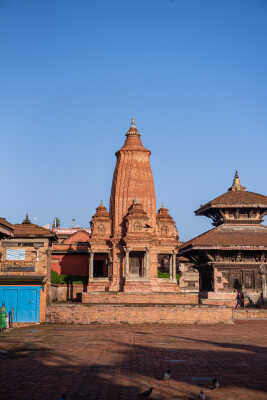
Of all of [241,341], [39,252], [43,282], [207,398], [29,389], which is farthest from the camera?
[39,252]

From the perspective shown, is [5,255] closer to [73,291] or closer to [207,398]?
[73,291]

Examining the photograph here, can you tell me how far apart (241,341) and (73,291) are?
22.3m

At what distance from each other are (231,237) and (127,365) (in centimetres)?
2710

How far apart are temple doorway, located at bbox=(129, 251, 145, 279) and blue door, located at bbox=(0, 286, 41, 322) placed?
13.1 metres

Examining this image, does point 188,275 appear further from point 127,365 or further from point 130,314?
point 127,365

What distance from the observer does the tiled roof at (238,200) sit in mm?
41000

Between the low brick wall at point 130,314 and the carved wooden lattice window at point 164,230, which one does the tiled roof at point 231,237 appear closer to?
the carved wooden lattice window at point 164,230

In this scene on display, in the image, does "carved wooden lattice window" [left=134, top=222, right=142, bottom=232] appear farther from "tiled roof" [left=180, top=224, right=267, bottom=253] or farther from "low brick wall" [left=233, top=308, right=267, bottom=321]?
"low brick wall" [left=233, top=308, right=267, bottom=321]

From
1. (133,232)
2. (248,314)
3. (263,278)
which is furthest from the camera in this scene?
(263,278)

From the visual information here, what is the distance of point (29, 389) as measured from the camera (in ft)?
31.9

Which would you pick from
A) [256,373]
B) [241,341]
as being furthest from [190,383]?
[241,341]

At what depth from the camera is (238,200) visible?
4150cm

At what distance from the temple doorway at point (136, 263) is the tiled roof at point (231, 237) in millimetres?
4020

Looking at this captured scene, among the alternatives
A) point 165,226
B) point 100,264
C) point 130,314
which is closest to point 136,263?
point 165,226
